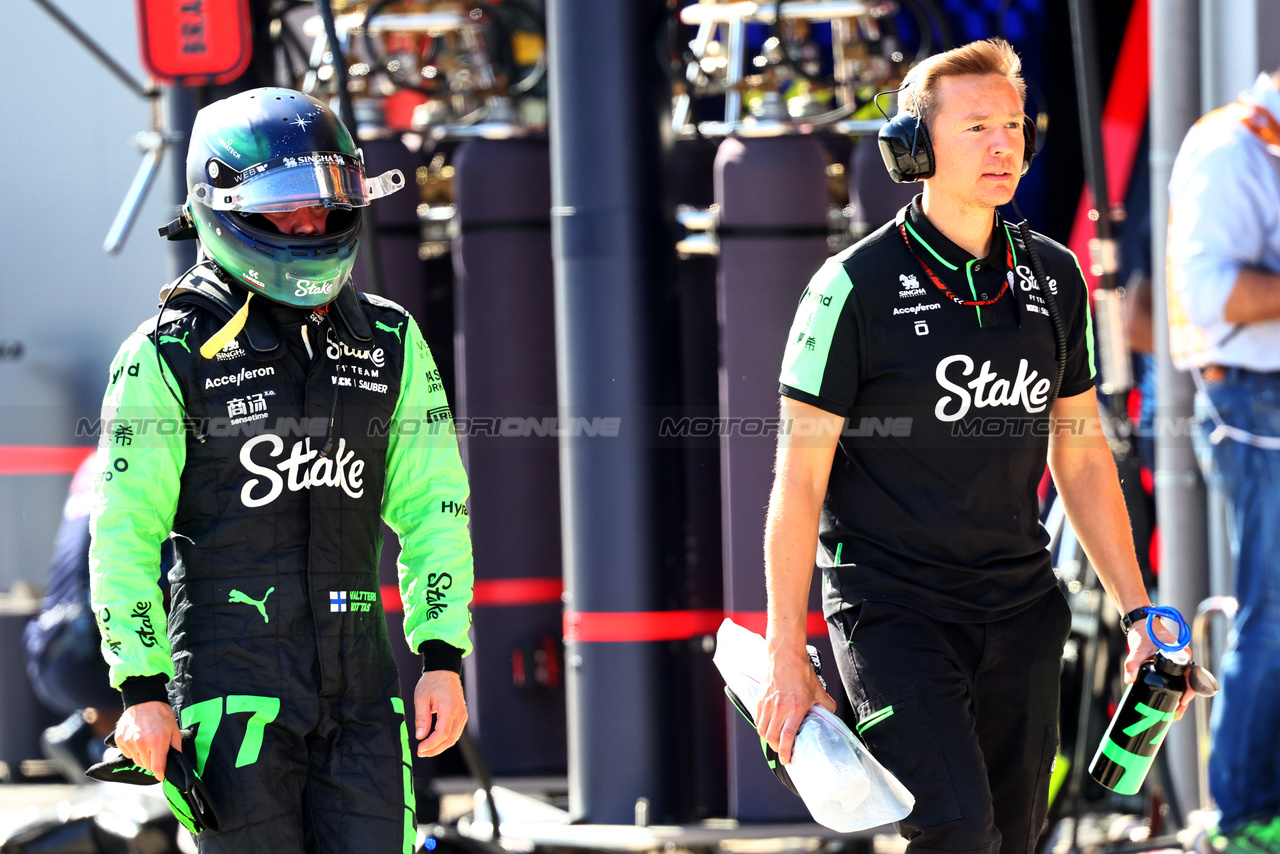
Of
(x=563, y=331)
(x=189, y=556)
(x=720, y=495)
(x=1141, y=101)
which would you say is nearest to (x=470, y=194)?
(x=563, y=331)

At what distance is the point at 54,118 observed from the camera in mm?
5008

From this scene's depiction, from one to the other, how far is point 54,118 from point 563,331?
2.14 metres

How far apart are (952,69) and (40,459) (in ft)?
12.3

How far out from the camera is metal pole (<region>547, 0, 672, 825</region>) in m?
3.84

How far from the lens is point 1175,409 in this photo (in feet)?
13.6

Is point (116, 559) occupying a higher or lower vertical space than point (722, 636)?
higher

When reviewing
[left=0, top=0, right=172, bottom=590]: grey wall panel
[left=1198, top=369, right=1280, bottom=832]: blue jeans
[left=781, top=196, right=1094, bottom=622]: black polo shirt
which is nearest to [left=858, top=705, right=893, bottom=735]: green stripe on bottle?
[left=781, top=196, right=1094, bottom=622]: black polo shirt

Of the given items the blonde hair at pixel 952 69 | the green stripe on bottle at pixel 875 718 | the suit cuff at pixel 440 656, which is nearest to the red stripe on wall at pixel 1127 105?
the blonde hair at pixel 952 69

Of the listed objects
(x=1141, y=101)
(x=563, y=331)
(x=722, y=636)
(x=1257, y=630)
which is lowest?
(x=1257, y=630)

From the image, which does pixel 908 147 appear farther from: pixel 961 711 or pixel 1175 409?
pixel 1175 409

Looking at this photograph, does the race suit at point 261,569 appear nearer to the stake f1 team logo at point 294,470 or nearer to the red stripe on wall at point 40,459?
the stake f1 team logo at point 294,470

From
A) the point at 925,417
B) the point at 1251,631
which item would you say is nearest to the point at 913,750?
the point at 925,417

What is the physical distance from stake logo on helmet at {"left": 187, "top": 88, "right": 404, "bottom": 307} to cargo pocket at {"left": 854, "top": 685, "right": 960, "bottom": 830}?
3.57 ft

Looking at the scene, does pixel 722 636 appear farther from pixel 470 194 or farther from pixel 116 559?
pixel 470 194
